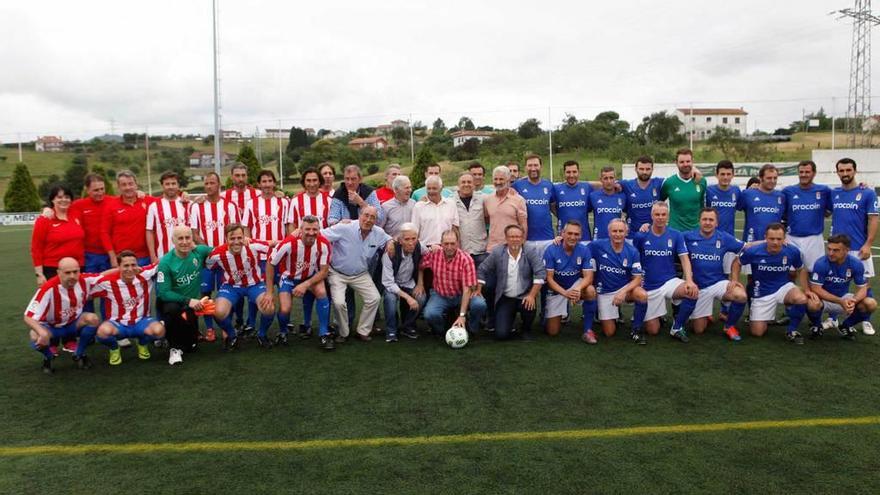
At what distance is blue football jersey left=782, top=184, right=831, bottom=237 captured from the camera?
19.7 ft

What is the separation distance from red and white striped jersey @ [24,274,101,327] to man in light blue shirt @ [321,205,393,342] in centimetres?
198

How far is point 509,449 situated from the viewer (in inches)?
129

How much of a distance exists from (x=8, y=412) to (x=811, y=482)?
4.90 m

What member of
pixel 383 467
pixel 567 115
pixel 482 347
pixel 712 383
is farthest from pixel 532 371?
pixel 567 115

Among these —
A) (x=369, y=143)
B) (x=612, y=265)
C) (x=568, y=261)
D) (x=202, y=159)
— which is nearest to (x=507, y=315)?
(x=568, y=261)

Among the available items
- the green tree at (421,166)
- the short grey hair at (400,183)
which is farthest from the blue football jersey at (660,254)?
the green tree at (421,166)

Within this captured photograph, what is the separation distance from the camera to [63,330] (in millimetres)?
4844

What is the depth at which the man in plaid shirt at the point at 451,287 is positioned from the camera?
5.45m

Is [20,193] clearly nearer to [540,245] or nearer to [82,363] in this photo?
[82,363]

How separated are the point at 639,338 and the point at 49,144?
1585 inches

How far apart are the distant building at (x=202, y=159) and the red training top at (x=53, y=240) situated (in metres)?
30.6

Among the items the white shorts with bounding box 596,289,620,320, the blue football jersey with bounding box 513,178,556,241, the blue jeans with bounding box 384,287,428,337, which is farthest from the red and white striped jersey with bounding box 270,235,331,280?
the white shorts with bounding box 596,289,620,320

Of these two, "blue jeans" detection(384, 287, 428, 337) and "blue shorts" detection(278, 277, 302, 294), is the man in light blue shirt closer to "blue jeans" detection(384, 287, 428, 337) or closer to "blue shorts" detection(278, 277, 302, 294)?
"blue jeans" detection(384, 287, 428, 337)

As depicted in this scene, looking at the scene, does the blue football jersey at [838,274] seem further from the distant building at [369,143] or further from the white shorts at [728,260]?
the distant building at [369,143]
